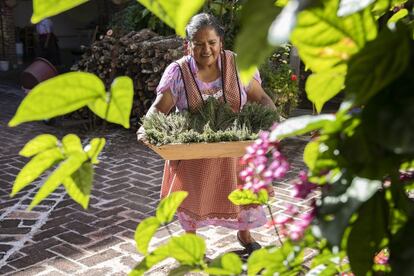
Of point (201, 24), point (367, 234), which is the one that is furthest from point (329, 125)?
point (201, 24)

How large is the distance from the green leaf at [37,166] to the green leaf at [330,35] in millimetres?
381

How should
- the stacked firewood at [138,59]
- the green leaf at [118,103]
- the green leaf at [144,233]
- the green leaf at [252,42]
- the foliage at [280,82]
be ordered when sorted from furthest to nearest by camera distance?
the stacked firewood at [138,59], the foliage at [280,82], the green leaf at [144,233], the green leaf at [118,103], the green leaf at [252,42]

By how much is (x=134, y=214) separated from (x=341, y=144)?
14.5ft

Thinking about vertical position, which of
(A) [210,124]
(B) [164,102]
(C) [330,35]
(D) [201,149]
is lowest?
(D) [201,149]

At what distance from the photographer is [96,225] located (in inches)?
184

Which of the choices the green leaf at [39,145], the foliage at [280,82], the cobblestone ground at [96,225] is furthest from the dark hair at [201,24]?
the foliage at [280,82]

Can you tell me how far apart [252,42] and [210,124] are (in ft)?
9.09

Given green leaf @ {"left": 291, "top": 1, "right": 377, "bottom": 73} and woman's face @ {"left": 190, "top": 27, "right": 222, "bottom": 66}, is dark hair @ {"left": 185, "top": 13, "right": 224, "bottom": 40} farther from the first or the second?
green leaf @ {"left": 291, "top": 1, "right": 377, "bottom": 73}

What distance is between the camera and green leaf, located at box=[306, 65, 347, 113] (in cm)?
68

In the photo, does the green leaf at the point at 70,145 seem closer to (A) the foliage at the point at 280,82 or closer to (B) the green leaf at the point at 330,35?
(B) the green leaf at the point at 330,35

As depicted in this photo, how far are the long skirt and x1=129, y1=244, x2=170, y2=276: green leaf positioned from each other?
2646 mm

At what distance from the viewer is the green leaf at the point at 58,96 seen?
65 centimetres

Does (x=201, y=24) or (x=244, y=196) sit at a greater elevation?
(x=201, y=24)

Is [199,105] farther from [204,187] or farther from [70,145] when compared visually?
[70,145]
